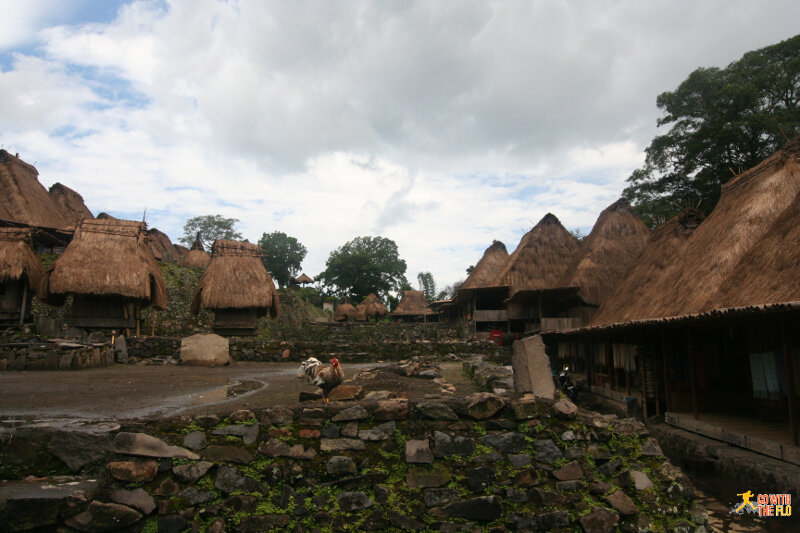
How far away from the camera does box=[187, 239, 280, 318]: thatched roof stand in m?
17.8

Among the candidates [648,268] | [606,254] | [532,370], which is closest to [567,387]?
[648,268]

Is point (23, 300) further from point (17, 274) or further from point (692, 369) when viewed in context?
point (692, 369)

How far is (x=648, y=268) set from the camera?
1516 cm

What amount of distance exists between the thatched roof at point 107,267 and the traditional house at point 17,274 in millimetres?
1582

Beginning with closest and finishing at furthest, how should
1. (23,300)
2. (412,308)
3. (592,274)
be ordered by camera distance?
(23,300)
(592,274)
(412,308)

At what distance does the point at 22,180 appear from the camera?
77.6ft

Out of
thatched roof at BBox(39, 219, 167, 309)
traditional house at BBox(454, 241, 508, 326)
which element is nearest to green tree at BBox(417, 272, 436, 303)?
traditional house at BBox(454, 241, 508, 326)

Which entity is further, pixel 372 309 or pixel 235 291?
pixel 372 309

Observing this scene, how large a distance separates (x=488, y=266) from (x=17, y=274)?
81.9ft

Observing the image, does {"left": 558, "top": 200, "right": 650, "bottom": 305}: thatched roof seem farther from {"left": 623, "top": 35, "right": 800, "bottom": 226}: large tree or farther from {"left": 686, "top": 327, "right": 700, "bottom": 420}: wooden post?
{"left": 686, "top": 327, "right": 700, "bottom": 420}: wooden post

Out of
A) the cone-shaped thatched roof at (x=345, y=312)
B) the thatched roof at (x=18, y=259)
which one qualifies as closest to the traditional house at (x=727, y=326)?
the thatched roof at (x=18, y=259)

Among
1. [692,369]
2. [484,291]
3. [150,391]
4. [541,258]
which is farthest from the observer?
[484,291]

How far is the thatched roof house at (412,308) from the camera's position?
46228 millimetres

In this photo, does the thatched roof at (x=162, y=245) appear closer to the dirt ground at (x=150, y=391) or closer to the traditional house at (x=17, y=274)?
the traditional house at (x=17, y=274)
